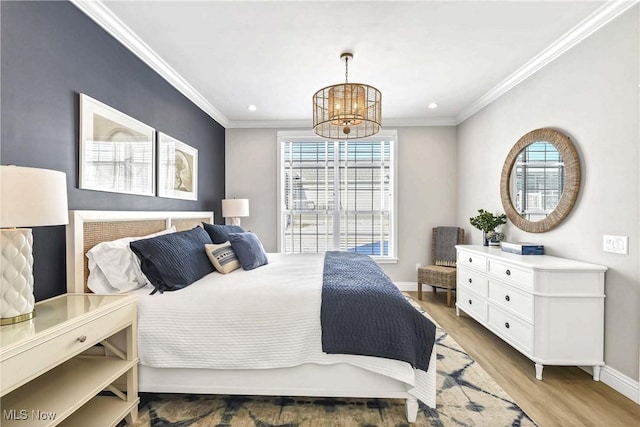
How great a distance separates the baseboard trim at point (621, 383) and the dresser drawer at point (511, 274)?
72 cm

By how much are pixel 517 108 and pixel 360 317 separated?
283cm

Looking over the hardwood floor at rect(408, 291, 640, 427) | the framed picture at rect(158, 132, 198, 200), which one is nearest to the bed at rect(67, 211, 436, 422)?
the hardwood floor at rect(408, 291, 640, 427)

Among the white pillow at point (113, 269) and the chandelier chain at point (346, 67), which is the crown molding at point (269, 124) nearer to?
the chandelier chain at point (346, 67)

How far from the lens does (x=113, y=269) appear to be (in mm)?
1954

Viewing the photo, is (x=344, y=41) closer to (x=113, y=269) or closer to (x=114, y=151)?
(x=114, y=151)

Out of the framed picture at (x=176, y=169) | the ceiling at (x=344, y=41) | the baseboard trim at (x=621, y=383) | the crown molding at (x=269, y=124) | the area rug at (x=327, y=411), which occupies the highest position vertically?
the ceiling at (x=344, y=41)

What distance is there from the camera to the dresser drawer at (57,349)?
1.06 m

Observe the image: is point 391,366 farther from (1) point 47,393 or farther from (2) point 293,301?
(1) point 47,393

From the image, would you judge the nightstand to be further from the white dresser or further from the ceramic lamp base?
the white dresser

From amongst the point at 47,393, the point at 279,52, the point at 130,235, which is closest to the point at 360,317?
the point at 47,393

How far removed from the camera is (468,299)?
3180 mm

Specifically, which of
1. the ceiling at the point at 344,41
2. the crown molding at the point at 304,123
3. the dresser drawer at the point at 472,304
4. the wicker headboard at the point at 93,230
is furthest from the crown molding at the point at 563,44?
the wicker headboard at the point at 93,230

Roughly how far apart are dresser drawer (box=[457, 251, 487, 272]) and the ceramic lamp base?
3.27 m

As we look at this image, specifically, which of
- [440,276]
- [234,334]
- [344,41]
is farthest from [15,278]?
[440,276]
